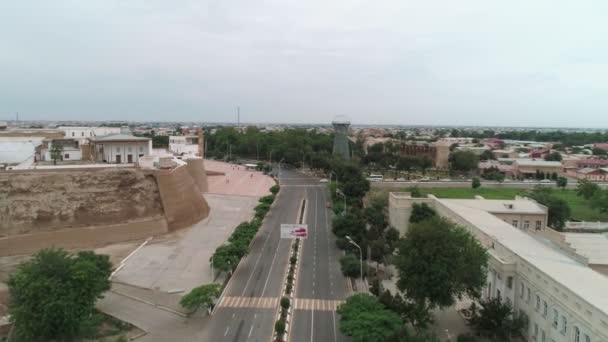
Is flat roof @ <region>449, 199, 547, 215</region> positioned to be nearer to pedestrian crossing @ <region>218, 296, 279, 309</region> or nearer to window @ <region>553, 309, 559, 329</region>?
window @ <region>553, 309, 559, 329</region>

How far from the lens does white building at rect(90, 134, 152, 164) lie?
152 feet

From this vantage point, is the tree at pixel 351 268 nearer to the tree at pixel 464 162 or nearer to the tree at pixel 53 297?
the tree at pixel 53 297

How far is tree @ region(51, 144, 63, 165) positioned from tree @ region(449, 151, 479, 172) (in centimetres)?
5897

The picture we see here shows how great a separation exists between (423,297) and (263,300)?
862cm

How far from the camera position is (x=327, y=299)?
78.0 feet

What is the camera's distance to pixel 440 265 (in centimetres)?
1867

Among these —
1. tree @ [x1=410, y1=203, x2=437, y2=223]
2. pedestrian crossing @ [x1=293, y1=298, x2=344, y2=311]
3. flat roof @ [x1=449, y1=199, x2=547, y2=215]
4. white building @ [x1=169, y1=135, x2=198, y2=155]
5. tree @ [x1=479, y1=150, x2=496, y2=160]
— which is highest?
white building @ [x1=169, y1=135, x2=198, y2=155]

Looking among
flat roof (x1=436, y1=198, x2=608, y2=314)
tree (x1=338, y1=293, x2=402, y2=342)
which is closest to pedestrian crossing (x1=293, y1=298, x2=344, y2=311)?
tree (x1=338, y1=293, x2=402, y2=342)

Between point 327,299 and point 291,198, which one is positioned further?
point 291,198

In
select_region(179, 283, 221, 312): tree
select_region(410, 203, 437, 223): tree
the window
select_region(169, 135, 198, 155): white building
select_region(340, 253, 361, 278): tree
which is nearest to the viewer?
the window

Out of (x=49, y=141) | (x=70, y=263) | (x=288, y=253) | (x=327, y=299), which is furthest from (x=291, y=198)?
(x=70, y=263)

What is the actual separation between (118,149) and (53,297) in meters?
31.5

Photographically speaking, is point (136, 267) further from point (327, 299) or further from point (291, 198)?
point (291, 198)

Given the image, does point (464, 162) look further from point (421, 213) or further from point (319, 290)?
point (319, 290)
